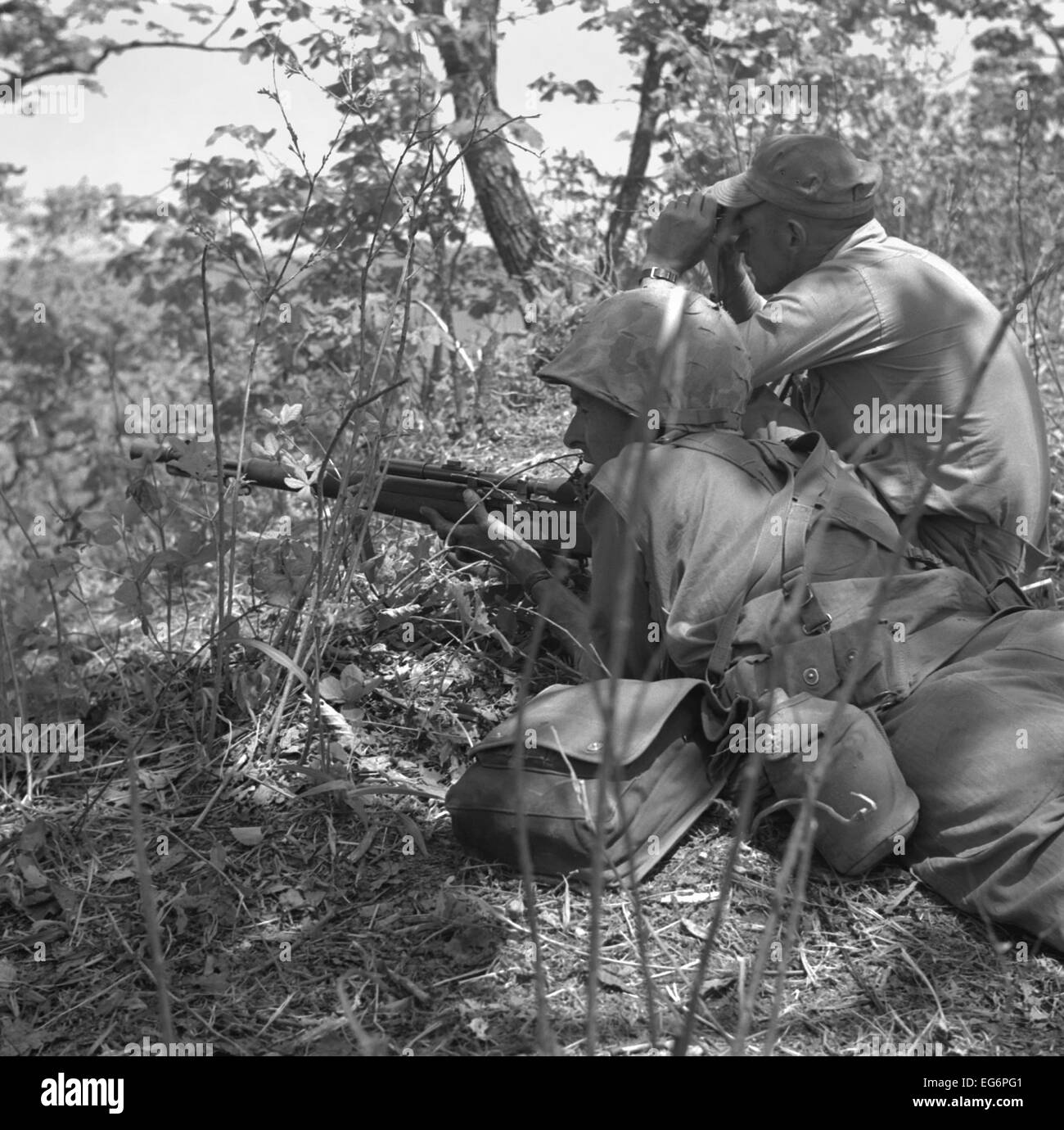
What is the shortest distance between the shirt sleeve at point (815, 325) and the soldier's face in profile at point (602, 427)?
0.51 m

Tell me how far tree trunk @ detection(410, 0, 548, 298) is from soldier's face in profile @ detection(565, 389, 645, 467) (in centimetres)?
342

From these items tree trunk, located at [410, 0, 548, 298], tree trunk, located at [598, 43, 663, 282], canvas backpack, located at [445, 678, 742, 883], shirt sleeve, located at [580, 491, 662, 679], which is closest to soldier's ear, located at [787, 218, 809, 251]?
shirt sleeve, located at [580, 491, 662, 679]

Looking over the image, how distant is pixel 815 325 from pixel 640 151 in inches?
178

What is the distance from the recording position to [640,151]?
24.4ft

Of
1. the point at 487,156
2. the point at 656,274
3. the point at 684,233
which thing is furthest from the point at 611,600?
the point at 487,156

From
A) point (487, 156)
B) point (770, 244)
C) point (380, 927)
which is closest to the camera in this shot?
point (380, 927)

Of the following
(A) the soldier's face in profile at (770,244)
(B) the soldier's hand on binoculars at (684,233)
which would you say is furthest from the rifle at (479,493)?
(A) the soldier's face in profile at (770,244)

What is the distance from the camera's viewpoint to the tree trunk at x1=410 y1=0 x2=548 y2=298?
6.33 m

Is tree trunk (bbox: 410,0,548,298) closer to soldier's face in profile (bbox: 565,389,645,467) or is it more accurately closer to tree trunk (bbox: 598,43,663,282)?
tree trunk (bbox: 598,43,663,282)

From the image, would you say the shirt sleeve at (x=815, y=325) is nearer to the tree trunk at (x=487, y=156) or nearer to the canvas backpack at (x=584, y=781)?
the canvas backpack at (x=584, y=781)

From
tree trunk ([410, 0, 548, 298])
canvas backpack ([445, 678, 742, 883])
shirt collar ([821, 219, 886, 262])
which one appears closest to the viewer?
canvas backpack ([445, 678, 742, 883])

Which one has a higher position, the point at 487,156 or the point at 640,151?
the point at 640,151

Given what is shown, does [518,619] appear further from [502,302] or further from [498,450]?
[502,302]

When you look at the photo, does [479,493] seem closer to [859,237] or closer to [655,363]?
[655,363]
